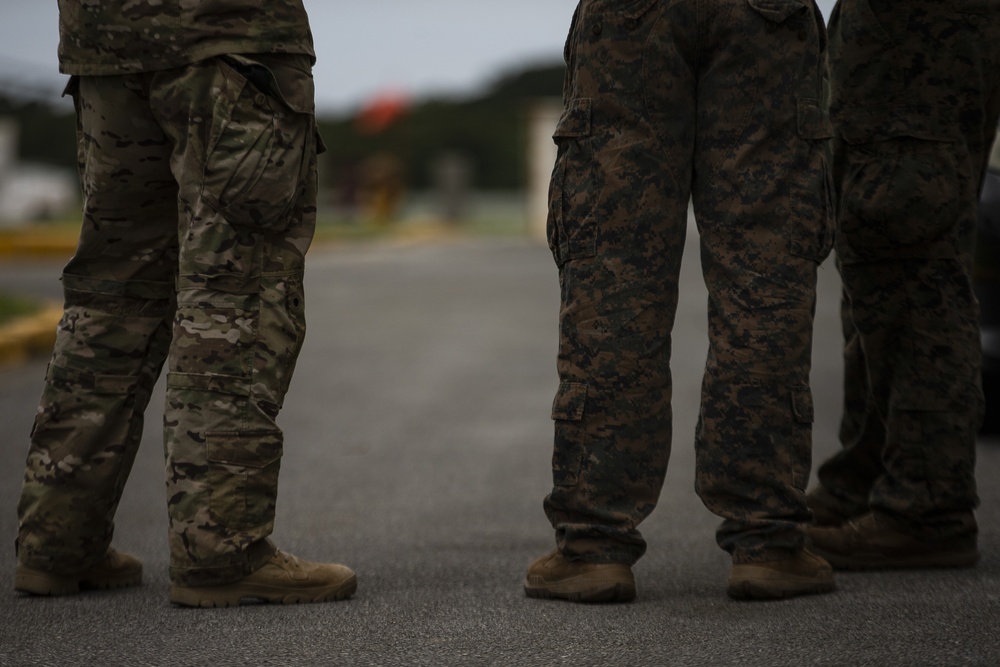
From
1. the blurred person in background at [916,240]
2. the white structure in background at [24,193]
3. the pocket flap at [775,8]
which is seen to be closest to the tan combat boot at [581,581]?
the blurred person in background at [916,240]

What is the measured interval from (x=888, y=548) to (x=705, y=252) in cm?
90

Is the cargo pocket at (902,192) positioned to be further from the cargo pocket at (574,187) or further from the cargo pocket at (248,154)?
the cargo pocket at (248,154)

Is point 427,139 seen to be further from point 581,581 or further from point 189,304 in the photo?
point 581,581

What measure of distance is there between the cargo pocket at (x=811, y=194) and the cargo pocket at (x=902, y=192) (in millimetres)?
380

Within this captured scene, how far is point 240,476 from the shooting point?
2.68 m

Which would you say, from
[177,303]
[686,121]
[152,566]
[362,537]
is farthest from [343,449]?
[686,121]

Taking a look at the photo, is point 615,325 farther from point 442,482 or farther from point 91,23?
point 442,482

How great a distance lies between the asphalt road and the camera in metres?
2.38

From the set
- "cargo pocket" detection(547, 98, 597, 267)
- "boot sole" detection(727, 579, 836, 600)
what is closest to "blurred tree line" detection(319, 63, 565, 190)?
"cargo pocket" detection(547, 98, 597, 267)

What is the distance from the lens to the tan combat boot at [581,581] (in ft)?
8.86

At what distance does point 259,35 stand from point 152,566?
137 centimetres

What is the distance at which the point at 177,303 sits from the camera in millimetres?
2787

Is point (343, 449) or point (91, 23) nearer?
point (91, 23)

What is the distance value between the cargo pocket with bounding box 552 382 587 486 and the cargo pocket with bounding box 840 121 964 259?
87 cm
